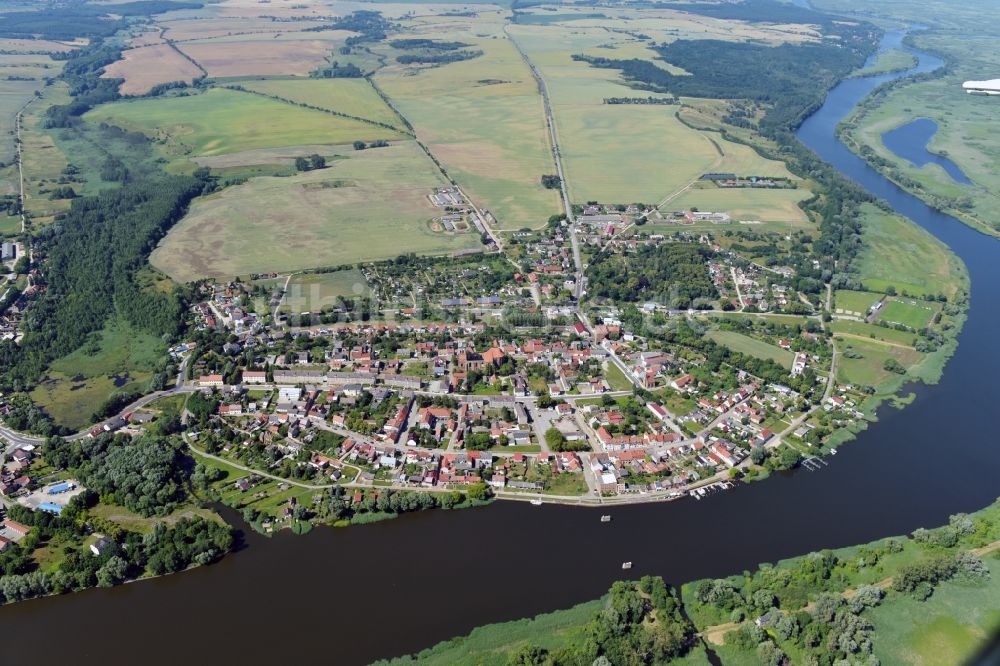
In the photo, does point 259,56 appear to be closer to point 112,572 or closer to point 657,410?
point 657,410

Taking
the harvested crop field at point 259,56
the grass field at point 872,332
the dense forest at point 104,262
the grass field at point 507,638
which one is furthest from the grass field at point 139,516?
the harvested crop field at point 259,56

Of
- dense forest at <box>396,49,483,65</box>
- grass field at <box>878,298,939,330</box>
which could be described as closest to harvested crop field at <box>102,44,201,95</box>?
dense forest at <box>396,49,483,65</box>

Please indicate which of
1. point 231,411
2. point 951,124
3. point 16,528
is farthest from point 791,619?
point 951,124

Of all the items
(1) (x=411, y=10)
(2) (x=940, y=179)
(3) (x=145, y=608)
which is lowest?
(3) (x=145, y=608)

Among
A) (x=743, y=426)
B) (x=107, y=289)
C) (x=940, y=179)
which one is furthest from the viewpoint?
(x=940, y=179)

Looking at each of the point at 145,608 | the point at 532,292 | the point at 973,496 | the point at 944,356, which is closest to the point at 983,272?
the point at 944,356

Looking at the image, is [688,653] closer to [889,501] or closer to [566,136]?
[889,501]
